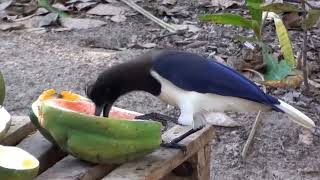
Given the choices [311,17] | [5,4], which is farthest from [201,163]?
[5,4]

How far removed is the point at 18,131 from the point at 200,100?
0.57 meters

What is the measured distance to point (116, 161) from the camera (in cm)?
222

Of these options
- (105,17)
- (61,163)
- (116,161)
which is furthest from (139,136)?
(105,17)

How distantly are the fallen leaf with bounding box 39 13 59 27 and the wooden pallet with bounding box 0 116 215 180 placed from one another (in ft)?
7.05

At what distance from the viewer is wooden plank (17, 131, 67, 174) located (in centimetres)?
236

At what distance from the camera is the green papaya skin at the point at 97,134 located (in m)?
2.13

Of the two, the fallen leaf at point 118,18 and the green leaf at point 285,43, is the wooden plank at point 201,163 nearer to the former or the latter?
the green leaf at point 285,43

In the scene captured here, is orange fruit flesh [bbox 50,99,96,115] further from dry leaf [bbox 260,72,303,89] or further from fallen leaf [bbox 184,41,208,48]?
fallen leaf [bbox 184,41,208,48]

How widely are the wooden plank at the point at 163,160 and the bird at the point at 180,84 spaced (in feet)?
0.13

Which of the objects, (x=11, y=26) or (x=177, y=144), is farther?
(x=11, y=26)

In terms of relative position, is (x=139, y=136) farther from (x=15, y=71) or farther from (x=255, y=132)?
(x=15, y=71)

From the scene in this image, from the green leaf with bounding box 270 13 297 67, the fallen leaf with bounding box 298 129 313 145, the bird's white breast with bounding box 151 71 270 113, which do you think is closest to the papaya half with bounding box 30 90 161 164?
the bird's white breast with bounding box 151 71 270 113

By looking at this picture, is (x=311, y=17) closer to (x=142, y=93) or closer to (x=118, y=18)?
(x=142, y=93)

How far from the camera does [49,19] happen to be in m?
4.74
